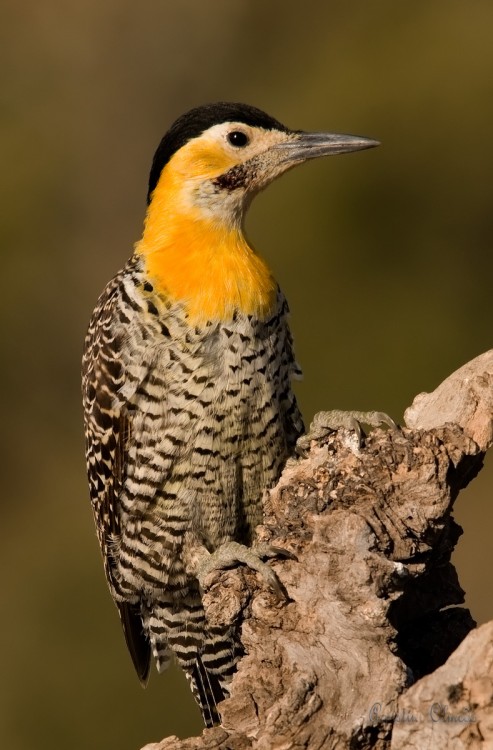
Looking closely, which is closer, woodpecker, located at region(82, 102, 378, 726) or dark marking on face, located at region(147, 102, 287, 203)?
woodpecker, located at region(82, 102, 378, 726)

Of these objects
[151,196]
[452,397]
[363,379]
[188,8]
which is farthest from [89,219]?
[452,397]

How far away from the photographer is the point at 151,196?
248 inches

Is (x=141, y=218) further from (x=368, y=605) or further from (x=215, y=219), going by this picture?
(x=368, y=605)

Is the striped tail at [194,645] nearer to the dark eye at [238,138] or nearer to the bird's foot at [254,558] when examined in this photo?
the bird's foot at [254,558]

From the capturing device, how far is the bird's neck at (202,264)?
Result: 19.0 ft

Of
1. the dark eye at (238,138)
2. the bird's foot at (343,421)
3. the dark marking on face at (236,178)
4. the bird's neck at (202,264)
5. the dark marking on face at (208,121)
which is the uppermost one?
the dark marking on face at (208,121)

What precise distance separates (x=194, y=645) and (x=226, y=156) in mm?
2428

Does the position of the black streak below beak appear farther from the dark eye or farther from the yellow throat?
the yellow throat

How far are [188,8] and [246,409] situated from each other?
9286mm

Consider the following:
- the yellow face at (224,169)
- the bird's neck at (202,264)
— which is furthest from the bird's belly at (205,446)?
the yellow face at (224,169)

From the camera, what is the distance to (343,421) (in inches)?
212

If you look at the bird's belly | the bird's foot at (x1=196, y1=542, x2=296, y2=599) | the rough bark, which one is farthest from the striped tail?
the rough bark

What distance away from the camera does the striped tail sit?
637cm

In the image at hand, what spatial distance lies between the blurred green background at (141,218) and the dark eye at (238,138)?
6.27 metres
